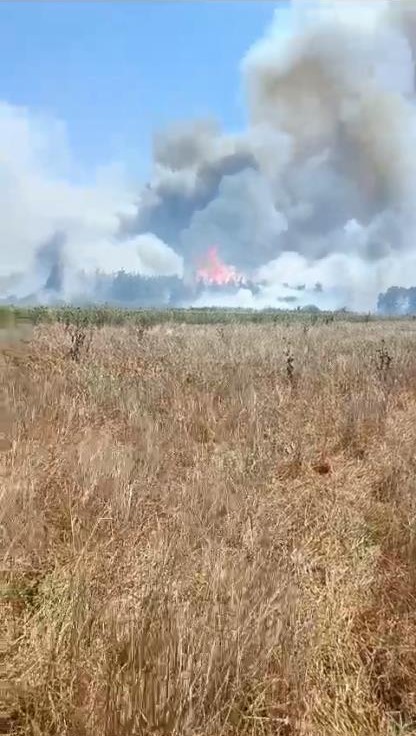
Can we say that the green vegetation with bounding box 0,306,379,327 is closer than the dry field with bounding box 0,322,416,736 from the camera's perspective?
No

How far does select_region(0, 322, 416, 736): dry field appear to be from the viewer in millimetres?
1906

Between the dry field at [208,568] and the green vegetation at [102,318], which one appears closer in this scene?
the dry field at [208,568]

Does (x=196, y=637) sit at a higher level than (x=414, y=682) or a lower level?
higher

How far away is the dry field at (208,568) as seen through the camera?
1906 mm

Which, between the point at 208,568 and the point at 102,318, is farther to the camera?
the point at 102,318

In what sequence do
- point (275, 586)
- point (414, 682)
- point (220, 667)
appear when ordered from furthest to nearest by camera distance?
point (275, 586) → point (414, 682) → point (220, 667)

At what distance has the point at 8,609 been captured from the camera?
2.54 meters

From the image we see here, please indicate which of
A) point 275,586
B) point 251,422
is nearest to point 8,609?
point 275,586

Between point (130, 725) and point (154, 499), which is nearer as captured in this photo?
point (130, 725)

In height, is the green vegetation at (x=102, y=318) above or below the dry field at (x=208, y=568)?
above

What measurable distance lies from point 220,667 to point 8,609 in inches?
43.3

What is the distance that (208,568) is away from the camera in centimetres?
257

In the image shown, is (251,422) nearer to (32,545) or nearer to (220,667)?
(32,545)

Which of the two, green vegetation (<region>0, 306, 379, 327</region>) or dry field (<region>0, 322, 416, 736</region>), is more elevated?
green vegetation (<region>0, 306, 379, 327</region>)
